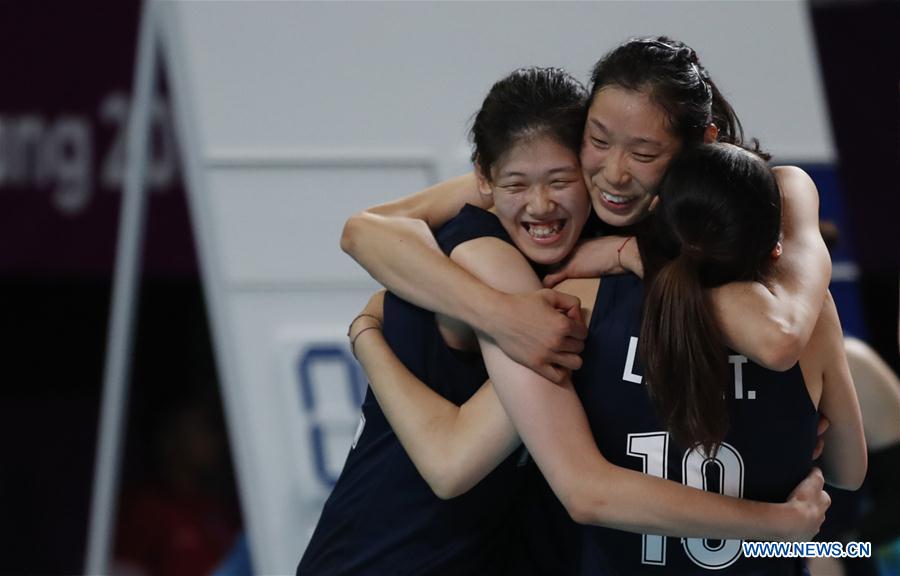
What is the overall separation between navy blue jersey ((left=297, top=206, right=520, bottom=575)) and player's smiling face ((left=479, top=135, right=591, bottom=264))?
1.6 inches

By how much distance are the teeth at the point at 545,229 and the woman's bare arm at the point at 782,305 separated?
0.29 meters

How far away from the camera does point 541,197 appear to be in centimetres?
206

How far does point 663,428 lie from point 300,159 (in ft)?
5.36

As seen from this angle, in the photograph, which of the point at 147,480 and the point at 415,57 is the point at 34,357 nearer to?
the point at 147,480

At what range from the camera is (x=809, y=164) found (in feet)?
11.6

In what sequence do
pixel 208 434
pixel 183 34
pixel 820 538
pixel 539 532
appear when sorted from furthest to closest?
pixel 208 434 < pixel 183 34 < pixel 820 538 < pixel 539 532

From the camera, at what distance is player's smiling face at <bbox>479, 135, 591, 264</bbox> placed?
206cm

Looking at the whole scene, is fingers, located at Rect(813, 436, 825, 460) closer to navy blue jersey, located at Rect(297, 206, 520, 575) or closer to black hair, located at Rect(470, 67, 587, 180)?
navy blue jersey, located at Rect(297, 206, 520, 575)

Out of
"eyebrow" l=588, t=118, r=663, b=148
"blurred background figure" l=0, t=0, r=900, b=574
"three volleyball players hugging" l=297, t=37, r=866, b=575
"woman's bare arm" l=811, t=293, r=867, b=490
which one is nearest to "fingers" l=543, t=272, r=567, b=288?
"three volleyball players hugging" l=297, t=37, r=866, b=575

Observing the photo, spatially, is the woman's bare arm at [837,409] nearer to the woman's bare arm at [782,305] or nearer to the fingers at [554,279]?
the woman's bare arm at [782,305]

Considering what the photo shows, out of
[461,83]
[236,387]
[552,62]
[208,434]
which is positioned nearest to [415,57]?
[461,83]

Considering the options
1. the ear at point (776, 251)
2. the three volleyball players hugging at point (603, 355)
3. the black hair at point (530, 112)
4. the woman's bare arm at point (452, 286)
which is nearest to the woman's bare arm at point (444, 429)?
the three volleyball players hugging at point (603, 355)

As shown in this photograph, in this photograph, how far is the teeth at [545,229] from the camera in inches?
82.1

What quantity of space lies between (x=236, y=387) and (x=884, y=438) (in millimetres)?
1482
